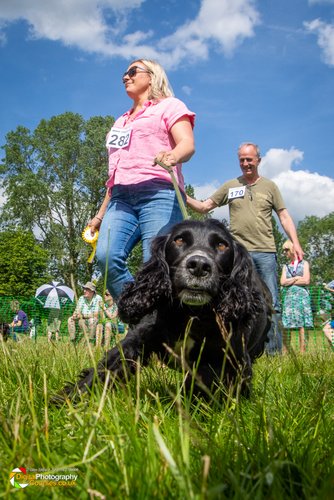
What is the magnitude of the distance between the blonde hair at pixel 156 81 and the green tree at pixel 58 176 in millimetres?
33776

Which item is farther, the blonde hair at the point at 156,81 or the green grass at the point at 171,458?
the blonde hair at the point at 156,81

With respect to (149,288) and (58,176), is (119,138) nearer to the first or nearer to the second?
(149,288)

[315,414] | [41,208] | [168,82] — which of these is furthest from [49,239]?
[315,414]

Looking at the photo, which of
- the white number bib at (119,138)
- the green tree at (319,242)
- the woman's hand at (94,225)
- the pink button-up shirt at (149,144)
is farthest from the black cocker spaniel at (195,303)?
the green tree at (319,242)

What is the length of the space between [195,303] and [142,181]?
1.89 m

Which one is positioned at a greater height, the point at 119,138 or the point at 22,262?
the point at 22,262

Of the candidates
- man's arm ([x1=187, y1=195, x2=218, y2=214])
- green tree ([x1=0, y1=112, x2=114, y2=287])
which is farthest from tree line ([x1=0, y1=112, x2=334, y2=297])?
man's arm ([x1=187, y1=195, x2=218, y2=214])

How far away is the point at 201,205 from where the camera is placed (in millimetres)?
6680

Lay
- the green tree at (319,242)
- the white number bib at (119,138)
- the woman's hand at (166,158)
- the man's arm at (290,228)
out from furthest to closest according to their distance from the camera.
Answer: the green tree at (319,242) < the man's arm at (290,228) < the white number bib at (119,138) < the woman's hand at (166,158)

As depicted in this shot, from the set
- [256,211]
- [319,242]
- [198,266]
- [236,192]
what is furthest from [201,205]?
[319,242]

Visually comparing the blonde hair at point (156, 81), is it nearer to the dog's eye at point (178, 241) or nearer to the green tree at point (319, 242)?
the dog's eye at point (178, 241)

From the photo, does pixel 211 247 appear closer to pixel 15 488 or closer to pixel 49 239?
pixel 15 488

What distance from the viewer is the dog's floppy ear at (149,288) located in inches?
126

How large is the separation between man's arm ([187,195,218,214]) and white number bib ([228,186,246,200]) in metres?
0.26
